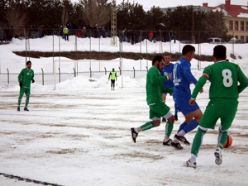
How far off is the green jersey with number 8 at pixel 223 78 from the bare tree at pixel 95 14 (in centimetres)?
6026

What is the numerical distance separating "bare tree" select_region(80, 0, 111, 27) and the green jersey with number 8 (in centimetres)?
6026

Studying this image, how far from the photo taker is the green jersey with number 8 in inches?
296

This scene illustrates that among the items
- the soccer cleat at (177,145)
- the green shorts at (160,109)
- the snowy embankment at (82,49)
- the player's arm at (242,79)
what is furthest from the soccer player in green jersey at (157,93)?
the snowy embankment at (82,49)

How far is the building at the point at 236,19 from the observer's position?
359 feet

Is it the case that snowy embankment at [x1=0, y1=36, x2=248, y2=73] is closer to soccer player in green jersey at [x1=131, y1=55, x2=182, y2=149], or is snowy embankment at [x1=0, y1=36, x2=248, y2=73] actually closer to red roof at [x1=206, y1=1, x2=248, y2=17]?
soccer player in green jersey at [x1=131, y1=55, x2=182, y2=149]

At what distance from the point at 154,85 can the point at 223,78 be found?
8.00 ft

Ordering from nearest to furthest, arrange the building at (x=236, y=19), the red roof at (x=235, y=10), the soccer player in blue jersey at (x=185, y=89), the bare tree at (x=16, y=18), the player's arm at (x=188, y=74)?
the player's arm at (x=188, y=74), the soccer player in blue jersey at (x=185, y=89), the bare tree at (x=16, y=18), the building at (x=236, y=19), the red roof at (x=235, y=10)

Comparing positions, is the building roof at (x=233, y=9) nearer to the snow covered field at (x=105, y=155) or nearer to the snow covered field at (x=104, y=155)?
the snow covered field at (x=104, y=155)

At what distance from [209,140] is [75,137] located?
9.30 feet

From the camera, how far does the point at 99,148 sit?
9.64 metres

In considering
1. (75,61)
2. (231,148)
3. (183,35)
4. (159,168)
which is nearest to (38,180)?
(159,168)

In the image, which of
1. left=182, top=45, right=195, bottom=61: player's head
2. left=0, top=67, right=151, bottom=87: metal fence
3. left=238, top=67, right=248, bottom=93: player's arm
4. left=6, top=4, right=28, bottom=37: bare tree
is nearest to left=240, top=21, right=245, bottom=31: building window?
left=6, top=4, right=28, bottom=37: bare tree

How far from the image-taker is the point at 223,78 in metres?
7.52

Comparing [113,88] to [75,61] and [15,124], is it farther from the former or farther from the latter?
[15,124]
